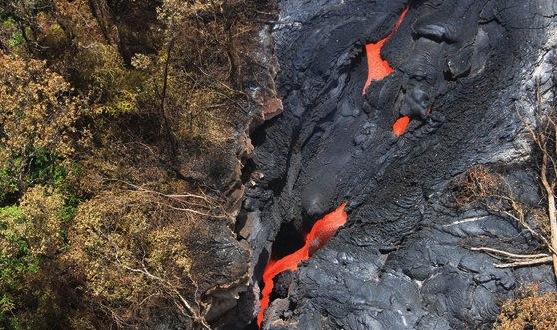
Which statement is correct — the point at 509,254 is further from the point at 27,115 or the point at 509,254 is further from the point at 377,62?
the point at 27,115

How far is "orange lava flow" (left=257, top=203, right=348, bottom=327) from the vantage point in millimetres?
14055

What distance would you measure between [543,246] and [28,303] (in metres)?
11.2

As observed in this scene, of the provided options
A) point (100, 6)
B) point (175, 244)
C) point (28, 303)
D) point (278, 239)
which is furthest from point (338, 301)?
point (100, 6)

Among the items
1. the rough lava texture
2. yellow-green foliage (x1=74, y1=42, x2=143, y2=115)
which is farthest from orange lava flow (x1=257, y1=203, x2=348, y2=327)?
yellow-green foliage (x1=74, y1=42, x2=143, y2=115)

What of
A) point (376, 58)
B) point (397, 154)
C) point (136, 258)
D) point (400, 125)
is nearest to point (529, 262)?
point (397, 154)

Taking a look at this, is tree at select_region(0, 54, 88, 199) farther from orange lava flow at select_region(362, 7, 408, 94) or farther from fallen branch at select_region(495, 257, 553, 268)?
fallen branch at select_region(495, 257, 553, 268)

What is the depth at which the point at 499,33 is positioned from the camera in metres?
13.7

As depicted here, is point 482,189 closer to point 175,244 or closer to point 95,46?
point 175,244

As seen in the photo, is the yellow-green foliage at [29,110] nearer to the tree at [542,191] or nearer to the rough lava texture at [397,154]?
the rough lava texture at [397,154]

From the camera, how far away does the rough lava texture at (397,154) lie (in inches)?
469

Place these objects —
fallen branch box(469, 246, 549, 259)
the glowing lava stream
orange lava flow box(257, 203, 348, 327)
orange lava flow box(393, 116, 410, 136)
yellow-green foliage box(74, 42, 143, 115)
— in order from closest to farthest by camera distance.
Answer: yellow-green foliage box(74, 42, 143, 115)
fallen branch box(469, 246, 549, 259)
orange lava flow box(257, 203, 348, 327)
orange lava flow box(393, 116, 410, 136)
the glowing lava stream

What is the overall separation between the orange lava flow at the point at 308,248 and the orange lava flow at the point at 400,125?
8.36 feet

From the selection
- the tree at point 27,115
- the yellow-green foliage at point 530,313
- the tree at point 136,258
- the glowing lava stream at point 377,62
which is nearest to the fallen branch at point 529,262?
the yellow-green foliage at point 530,313

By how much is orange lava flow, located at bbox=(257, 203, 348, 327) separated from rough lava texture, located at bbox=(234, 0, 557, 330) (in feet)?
0.97
